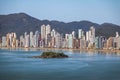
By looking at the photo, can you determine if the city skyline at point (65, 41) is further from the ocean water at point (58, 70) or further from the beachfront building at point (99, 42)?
the ocean water at point (58, 70)

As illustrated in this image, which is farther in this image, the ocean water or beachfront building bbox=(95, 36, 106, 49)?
beachfront building bbox=(95, 36, 106, 49)

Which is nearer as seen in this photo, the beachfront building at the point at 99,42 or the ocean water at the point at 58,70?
the ocean water at the point at 58,70

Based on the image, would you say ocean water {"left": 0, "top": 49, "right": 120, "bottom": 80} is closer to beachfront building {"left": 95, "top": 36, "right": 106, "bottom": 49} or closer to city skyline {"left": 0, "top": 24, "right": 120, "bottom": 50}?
city skyline {"left": 0, "top": 24, "right": 120, "bottom": 50}

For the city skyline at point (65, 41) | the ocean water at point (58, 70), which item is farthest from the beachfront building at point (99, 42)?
the ocean water at point (58, 70)

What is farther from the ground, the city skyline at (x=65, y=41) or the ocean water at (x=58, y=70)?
the city skyline at (x=65, y=41)

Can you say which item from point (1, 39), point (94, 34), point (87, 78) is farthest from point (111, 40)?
point (87, 78)

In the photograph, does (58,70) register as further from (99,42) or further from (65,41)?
(65,41)

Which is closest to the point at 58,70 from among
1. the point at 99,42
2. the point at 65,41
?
the point at 99,42

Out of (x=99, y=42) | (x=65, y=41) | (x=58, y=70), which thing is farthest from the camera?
(x=65, y=41)

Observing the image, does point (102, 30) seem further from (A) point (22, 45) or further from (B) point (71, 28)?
(B) point (71, 28)

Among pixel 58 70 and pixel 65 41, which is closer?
pixel 58 70

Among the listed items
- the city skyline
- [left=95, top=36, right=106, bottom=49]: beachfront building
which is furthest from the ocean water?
[left=95, top=36, right=106, bottom=49]: beachfront building

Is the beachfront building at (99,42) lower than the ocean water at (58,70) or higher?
higher
